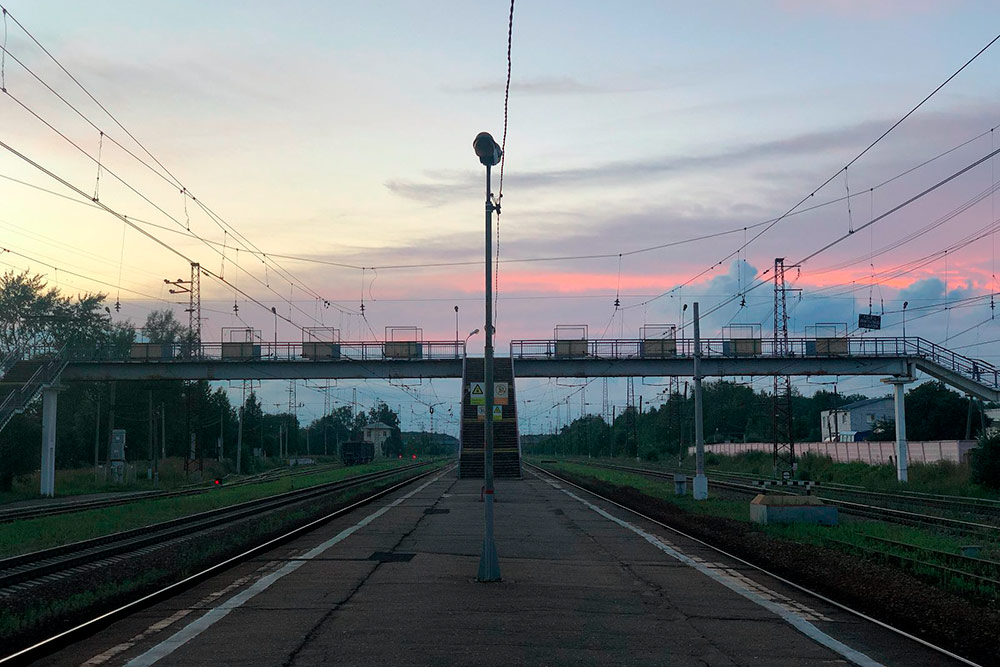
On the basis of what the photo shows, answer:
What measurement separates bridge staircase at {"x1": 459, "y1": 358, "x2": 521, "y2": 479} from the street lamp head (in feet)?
144

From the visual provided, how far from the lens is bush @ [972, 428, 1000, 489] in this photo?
1565 inches

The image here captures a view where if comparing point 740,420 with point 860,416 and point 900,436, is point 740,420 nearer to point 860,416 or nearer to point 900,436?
point 860,416

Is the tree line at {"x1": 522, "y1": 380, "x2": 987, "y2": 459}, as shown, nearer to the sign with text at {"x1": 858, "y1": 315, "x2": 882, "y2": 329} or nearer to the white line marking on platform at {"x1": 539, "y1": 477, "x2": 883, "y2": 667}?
the sign with text at {"x1": 858, "y1": 315, "x2": 882, "y2": 329}

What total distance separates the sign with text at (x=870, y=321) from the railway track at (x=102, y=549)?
39195 millimetres

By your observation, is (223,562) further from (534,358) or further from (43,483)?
(534,358)

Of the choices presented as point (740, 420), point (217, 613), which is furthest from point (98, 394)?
point (740, 420)

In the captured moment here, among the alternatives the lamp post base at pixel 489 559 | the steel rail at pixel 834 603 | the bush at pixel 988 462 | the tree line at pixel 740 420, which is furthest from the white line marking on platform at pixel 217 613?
the tree line at pixel 740 420

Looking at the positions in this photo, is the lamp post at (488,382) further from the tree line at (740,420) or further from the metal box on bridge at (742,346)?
the tree line at (740,420)

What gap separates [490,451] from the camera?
1541cm

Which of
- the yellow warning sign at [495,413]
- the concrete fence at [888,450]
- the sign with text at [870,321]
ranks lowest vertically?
the concrete fence at [888,450]

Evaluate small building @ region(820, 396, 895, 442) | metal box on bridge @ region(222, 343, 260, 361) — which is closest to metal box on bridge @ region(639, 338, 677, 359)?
metal box on bridge @ region(222, 343, 260, 361)

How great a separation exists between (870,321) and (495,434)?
25736 mm

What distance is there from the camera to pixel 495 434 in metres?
65.0

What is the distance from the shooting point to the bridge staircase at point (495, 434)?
59.3m
